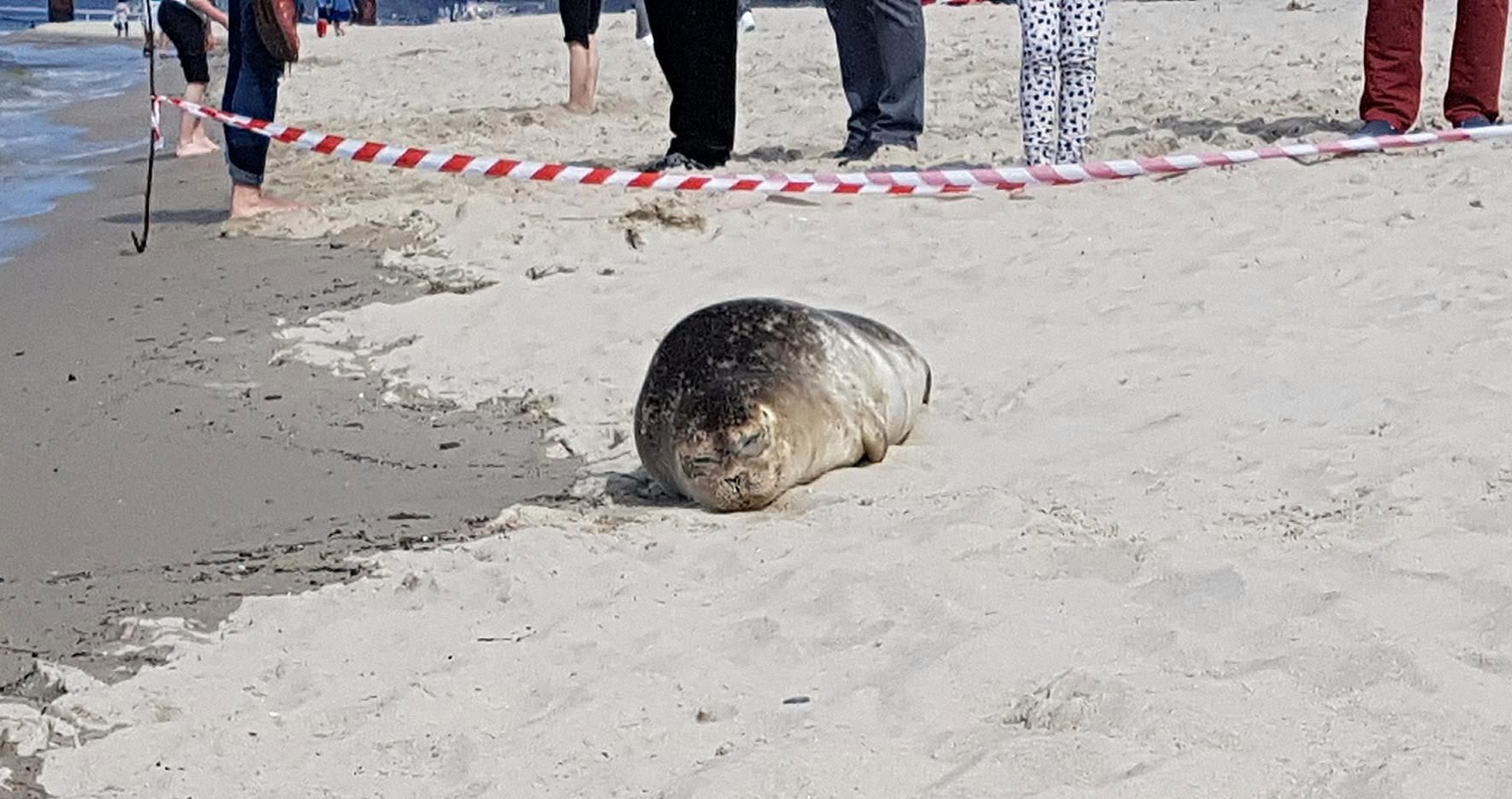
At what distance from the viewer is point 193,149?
1277 centimetres

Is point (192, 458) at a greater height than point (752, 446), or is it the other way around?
point (752, 446)

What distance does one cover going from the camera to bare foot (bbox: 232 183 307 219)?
9281mm

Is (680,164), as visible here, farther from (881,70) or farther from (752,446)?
(752,446)

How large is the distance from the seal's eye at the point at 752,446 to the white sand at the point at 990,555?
6.2 inches

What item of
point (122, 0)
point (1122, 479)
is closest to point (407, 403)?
point (1122, 479)

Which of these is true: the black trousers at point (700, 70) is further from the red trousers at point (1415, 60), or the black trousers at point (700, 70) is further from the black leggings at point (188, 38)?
the black leggings at point (188, 38)

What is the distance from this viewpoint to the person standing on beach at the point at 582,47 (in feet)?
41.9

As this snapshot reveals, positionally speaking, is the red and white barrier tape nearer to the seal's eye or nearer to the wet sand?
the wet sand

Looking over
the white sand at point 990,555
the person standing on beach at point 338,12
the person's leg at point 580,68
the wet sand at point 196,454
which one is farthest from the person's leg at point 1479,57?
the person standing on beach at point 338,12

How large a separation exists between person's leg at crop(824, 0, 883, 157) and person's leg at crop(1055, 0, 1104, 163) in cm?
136

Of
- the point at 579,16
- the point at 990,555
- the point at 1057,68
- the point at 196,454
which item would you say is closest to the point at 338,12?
the point at 579,16

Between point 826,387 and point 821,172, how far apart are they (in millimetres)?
4422

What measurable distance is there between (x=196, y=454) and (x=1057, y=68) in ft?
14.8

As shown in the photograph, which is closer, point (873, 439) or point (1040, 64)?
point (873, 439)
